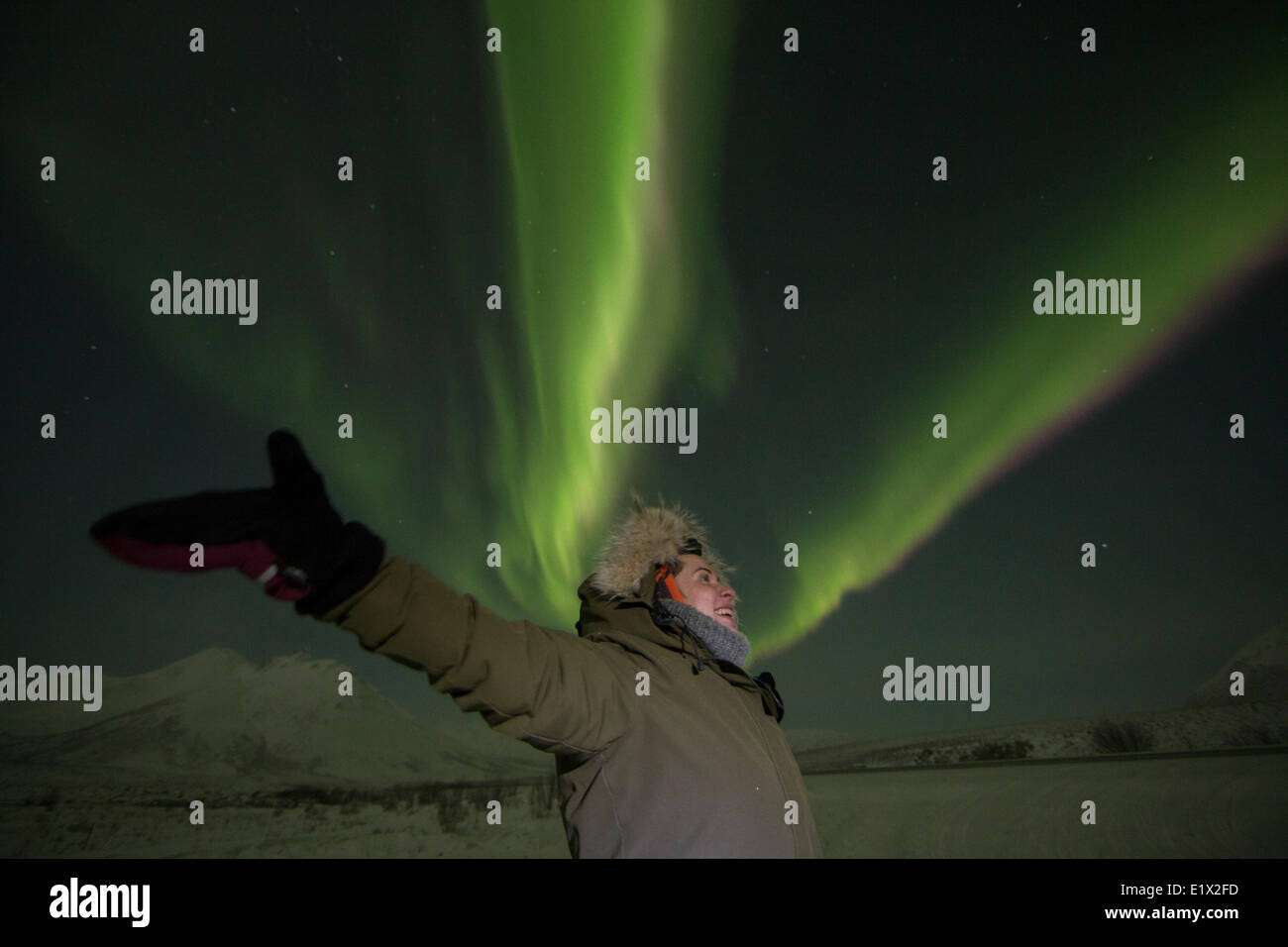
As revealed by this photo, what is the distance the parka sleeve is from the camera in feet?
4.42

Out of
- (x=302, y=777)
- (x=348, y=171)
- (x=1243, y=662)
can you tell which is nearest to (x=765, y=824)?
(x=348, y=171)

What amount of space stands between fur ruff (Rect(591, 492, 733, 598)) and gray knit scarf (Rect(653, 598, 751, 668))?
0.18 metres

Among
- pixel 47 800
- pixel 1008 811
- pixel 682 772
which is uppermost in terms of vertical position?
pixel 682 772

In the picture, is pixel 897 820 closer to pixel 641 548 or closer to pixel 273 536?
pixel 641 548

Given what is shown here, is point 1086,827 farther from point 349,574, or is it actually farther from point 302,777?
point 302,777

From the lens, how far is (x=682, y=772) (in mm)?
1877

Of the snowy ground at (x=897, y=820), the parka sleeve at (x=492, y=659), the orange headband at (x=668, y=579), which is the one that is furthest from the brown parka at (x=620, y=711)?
the snowy ground at (x=897, y=820)

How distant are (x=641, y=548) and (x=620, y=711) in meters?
0.84

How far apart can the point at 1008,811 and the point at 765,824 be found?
9.92 m

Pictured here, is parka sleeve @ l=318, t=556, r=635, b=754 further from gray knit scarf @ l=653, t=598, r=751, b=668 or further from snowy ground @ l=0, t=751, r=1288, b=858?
snowy ground @ l=0, t=751, r=1288, b=858

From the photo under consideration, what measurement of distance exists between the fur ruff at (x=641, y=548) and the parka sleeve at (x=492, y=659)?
0.65m

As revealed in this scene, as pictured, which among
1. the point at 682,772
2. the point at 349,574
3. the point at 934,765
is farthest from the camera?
the point at 934,765
